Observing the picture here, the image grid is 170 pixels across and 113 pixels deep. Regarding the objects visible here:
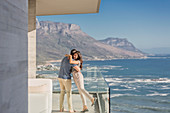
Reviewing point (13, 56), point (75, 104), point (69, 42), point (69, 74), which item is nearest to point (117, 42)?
point (69, 42)

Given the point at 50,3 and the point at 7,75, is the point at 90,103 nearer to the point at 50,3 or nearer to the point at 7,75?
the point at 7,75

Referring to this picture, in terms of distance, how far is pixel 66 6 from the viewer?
5.81 metres

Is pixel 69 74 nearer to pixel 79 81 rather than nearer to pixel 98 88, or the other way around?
pixel 79 81

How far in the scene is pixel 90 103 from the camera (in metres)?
3.29

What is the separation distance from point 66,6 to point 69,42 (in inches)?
2159

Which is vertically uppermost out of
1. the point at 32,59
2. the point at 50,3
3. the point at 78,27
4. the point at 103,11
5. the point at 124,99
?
the point at 103,11

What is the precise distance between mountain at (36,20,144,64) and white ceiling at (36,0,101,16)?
46.4m

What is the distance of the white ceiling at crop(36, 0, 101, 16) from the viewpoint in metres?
5.33

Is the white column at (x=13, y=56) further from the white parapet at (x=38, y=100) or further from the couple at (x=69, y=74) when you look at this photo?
the couple at (x=69, y=74)

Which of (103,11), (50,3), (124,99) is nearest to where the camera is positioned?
(50,3)

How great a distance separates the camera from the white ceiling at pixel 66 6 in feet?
17.5

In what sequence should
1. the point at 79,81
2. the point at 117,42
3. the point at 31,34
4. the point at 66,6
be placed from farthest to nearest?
1. the point at 117,42
2. the point at 66,6
3. the point at 31,34
4. the point at 79,81

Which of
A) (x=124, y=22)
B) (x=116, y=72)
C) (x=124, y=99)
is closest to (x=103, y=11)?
(x=124, y=22)

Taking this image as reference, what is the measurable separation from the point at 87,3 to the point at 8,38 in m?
5.05
